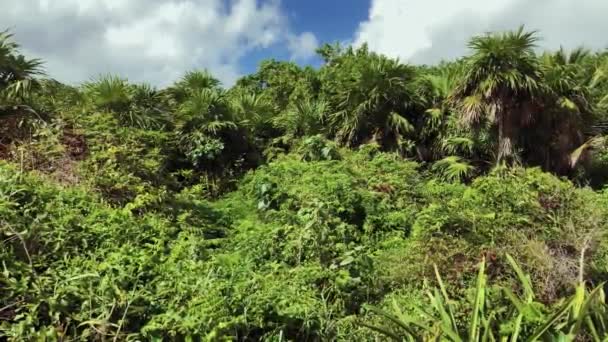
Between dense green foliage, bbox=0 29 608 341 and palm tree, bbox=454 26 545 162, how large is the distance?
4cm

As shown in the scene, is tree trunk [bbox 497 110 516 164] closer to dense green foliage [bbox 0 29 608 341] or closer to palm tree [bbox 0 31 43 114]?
dense green foliage [bbox 0 29 608 341]

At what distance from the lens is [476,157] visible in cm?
1009

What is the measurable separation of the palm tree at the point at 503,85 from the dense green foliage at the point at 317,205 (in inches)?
1.5

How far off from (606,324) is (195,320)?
2.61m

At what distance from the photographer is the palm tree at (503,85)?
888 cm

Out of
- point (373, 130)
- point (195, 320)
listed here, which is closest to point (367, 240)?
point (195, 320)

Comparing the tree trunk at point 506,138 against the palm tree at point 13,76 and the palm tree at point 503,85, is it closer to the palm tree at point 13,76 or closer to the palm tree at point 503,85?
the palm tree at point 503,85

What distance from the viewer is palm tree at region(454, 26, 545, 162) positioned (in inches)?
350

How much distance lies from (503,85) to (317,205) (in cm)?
555

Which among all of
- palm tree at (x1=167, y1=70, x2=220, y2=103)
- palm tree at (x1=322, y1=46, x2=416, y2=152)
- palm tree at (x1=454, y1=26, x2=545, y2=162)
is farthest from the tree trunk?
palm tree at (x1=167, y1=70, x2=220, y2=103)

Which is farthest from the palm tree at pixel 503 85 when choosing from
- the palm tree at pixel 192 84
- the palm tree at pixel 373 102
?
the palm tree at pixel 192 84

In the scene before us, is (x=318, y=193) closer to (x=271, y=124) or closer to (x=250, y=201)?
(x=250, y=201)

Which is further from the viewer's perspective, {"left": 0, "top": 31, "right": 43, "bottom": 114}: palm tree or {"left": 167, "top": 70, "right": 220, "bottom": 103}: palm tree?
{"left": 167, "top": 70, "right": 220, "bottom": 103}: palm tree

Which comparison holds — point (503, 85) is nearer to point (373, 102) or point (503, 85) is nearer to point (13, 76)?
point (373, 102)
